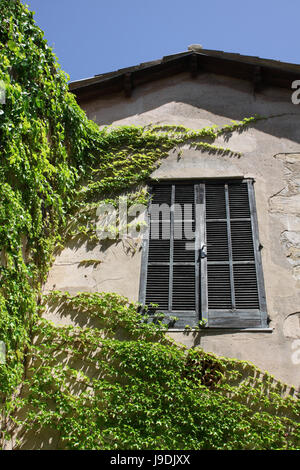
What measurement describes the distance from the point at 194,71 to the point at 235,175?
8.09ft

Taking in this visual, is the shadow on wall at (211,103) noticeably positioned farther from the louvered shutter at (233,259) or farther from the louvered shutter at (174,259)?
the louvered shutter at (174,259)

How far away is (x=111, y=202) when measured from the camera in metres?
6.72

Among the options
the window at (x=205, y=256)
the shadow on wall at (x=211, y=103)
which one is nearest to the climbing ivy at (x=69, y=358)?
the window at (x=205, y=256)

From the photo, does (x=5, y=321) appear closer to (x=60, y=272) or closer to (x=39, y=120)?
(x=60, y=272)

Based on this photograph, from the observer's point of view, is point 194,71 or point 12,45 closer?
point 12,45

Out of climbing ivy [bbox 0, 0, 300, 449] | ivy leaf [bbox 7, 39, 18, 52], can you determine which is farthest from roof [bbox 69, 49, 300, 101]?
ivy leaf [bbox 7, 39, 18, 52]

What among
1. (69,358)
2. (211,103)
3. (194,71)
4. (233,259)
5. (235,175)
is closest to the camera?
(69,358)

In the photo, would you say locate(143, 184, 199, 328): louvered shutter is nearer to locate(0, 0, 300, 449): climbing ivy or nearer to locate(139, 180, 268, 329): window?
locate(139, 180, 268, 329): window

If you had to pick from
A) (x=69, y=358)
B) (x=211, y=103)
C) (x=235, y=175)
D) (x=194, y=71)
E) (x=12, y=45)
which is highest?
(x=194, y=71)

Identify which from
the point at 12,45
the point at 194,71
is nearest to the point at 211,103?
the point at 194,71

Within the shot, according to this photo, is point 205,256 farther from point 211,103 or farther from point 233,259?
point 211,103

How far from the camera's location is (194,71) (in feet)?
27.1

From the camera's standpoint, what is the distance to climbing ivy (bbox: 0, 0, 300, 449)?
4.71 meters

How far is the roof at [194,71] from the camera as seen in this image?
25.5 feet
